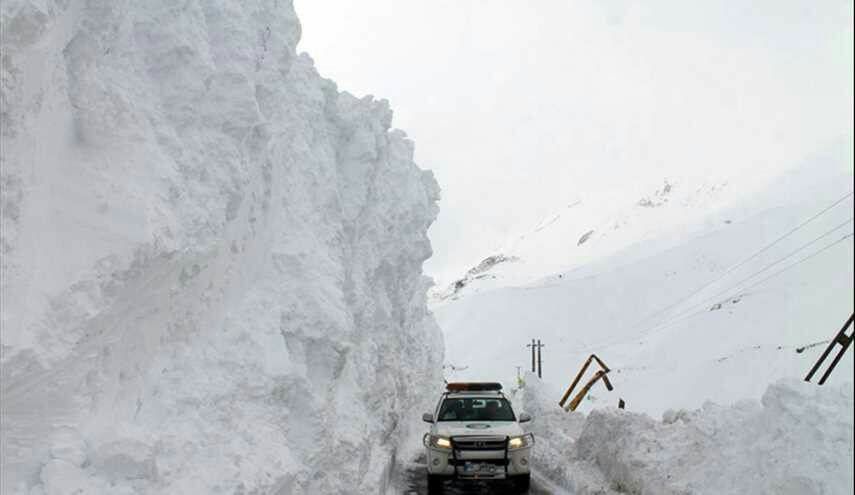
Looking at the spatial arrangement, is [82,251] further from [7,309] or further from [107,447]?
[107,447]

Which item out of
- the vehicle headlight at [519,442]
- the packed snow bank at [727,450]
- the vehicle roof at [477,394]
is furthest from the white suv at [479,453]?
the packed snow bank at [727,450]

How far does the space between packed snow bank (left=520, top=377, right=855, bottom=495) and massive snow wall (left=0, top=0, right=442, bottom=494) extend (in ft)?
14.9

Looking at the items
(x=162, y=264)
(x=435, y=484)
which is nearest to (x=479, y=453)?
(x=435, y=484)

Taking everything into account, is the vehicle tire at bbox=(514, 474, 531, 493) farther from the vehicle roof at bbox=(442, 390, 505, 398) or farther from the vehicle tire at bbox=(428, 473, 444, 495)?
the vehicle roof at bbox=(442, 390, 505, 398)

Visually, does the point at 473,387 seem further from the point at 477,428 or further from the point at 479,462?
the point at 479,462

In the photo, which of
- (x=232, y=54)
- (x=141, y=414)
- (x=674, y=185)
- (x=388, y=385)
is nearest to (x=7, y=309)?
(x=141, y=414)

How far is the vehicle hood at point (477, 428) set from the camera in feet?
38.7

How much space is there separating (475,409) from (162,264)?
8.79 metres

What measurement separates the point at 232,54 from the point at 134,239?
121 inches

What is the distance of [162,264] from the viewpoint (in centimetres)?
560

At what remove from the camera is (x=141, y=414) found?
5336 mm

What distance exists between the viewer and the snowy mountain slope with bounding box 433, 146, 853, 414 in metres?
24.2

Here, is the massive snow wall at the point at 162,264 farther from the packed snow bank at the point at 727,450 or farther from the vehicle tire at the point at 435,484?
the packed snow bank at the point at 727,450

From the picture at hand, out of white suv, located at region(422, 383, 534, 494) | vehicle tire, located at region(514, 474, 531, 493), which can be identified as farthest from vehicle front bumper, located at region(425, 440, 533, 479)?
vehicle tire, located at region(514, 474, 531, 493)
